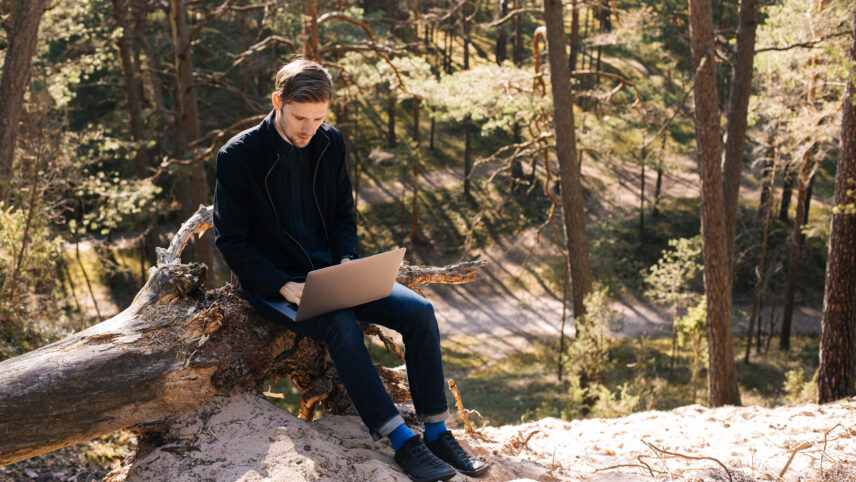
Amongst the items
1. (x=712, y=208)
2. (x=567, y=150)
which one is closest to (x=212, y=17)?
(x=567, y=150)

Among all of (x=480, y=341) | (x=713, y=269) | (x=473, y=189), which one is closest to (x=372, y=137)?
(x=473, y=189)

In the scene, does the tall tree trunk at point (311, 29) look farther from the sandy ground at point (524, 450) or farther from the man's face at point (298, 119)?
the sandy ground at point (524, 450)

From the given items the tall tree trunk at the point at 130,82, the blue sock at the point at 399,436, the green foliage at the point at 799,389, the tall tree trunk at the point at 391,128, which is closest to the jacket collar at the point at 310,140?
the blue sock at the point at 399,436

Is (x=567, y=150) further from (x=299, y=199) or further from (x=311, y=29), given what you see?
(x=299, y=199)

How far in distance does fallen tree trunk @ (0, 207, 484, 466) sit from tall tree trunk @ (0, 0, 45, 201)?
14.1 feet

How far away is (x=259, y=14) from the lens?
62.7ft

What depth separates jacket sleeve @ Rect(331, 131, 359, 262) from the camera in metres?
3.35

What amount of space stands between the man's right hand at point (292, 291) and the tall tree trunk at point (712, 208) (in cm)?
561

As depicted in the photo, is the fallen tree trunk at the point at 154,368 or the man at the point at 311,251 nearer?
the fallen tree trunk at the point at 154,368

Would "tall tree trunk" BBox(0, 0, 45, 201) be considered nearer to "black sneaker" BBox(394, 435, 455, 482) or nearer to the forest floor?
the forest floor

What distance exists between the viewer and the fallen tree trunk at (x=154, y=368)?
2.61 metres

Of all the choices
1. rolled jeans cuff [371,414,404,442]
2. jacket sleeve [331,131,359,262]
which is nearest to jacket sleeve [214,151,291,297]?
jacket sleeve [331,131,359,262]

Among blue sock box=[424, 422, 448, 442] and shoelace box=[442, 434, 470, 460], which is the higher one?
blue sock box=[424, 422, 448, 442]

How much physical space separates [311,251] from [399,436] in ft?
3.54
